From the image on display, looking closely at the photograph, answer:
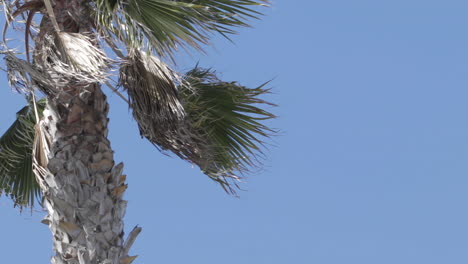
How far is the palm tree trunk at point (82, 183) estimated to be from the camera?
6176 millimetres

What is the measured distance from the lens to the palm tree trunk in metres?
6.18

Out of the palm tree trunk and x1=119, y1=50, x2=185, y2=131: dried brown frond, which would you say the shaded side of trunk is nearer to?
the palm tree trunk

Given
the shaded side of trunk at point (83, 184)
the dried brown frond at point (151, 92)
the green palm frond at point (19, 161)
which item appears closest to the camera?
the shaded side of trunk at point (83, 184)

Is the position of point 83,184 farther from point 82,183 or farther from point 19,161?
point 19,161

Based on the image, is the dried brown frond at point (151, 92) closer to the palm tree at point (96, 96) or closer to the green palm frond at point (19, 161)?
the palm tree at point (96, 96)

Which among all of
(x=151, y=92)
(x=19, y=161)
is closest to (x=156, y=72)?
(x=151, y=92)

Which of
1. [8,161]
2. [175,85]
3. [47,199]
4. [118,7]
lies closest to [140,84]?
[175,85]

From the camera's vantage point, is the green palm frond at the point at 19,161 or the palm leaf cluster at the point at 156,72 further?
the green palm frond at the point at 19,161

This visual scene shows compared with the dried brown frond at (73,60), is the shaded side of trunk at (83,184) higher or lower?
lower

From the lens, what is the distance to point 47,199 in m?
6.38

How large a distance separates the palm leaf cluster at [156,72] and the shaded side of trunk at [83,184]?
9.0 inches

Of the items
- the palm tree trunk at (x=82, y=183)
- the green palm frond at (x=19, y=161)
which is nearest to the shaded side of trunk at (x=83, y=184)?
the palm tree trunk at (x=82, y=183)

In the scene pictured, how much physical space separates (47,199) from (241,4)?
6.96 feet

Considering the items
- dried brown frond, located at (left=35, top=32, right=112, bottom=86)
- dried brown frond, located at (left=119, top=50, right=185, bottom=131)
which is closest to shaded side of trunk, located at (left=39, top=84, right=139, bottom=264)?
dried brown frond, located at (left=35, top=32, right=112, bottom=86)
